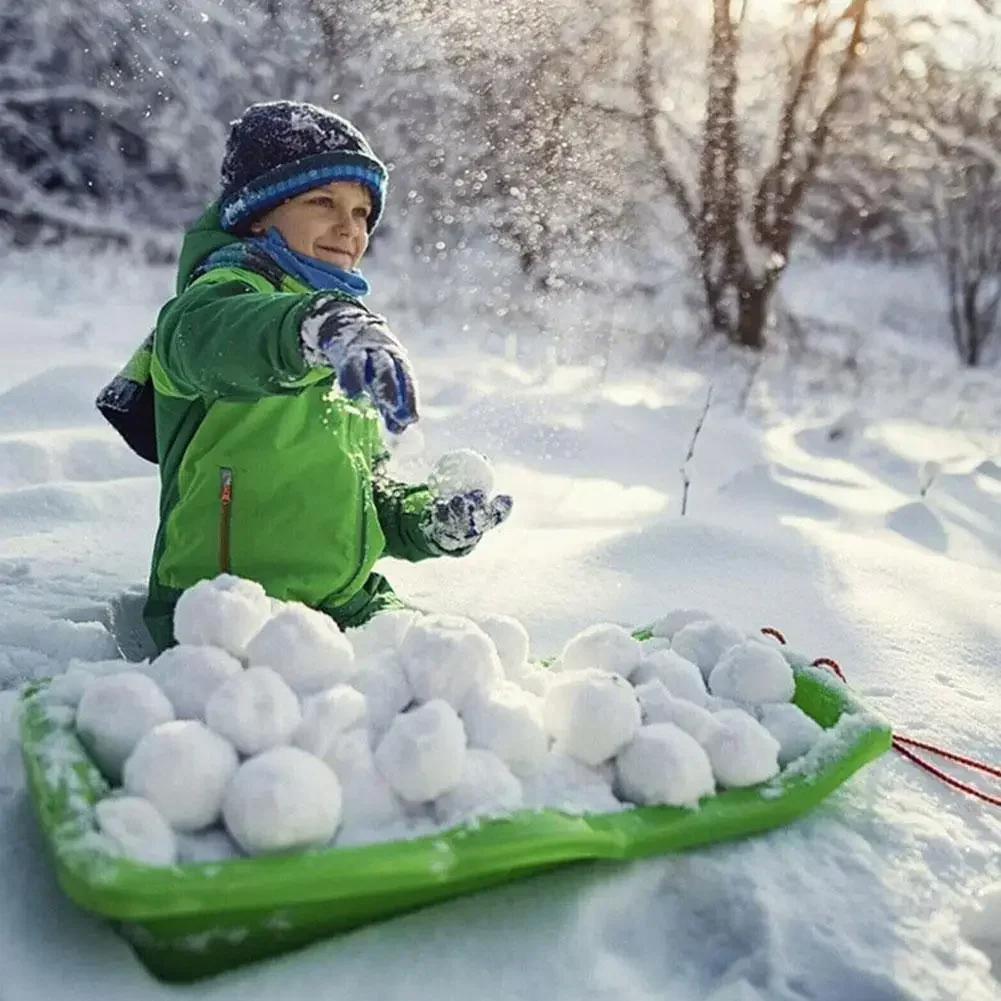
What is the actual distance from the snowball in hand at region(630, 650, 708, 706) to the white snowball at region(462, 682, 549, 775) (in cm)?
25

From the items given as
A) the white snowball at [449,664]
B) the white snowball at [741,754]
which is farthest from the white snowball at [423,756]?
the white snowball at [741,754]

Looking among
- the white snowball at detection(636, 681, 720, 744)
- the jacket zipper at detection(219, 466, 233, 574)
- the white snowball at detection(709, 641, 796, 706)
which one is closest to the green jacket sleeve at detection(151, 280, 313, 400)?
the jacket zipper at detection(219, 466, 233, 574)

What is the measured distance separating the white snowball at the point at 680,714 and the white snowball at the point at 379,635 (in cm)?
32

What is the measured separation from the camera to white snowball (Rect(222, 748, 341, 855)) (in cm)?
96

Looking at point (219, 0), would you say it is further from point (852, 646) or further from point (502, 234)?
point (852, 646)

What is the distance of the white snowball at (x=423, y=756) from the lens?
1062 mm

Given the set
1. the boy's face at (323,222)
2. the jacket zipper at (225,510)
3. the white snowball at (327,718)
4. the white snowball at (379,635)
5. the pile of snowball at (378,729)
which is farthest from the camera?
the boy's face at (323,222)

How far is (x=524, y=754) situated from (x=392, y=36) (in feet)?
25.8

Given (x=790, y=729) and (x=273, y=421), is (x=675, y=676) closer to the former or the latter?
(x=790, y=729)

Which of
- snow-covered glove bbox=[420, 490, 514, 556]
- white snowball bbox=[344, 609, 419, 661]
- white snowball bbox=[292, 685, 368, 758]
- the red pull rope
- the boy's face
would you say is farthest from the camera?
snow-covered glove bbox=[420, 490, 514, 556]

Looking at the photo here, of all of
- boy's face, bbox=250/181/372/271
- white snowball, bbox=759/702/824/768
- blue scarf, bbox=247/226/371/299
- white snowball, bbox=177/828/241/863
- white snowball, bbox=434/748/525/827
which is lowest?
white snowball, bbox=759/702/824/768

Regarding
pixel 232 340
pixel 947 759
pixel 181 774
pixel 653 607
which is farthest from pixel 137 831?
pixel 653 607

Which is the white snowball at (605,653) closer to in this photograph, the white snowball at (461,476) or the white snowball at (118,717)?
the white snowball at (461,476)

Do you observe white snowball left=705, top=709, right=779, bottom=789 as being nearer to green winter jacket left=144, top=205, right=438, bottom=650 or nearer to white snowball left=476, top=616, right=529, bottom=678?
white snowball left=476, top=616, right=529, bottom=678
